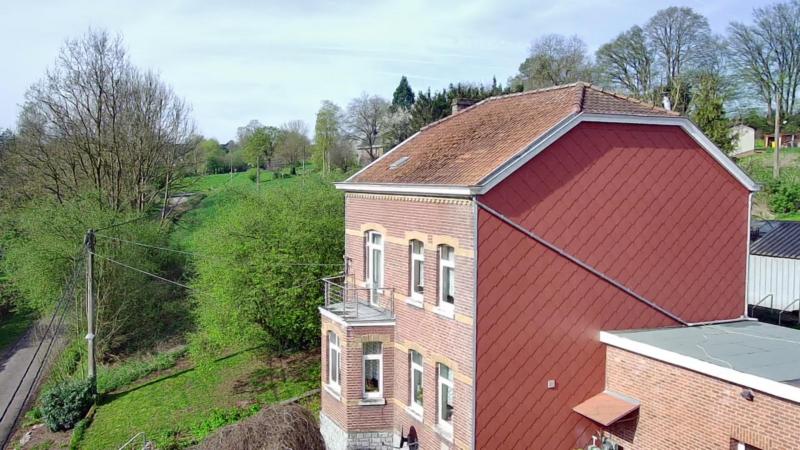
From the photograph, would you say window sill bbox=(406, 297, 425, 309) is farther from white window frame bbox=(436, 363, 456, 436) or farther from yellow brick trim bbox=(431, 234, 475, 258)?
yellow brick trim bbox=(431, 234, 475, 258)

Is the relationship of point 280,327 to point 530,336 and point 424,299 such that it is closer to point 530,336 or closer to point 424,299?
point 424,299

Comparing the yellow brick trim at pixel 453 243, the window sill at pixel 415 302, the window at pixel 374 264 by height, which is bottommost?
the window sill at pixel 415 302

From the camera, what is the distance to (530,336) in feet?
41.5

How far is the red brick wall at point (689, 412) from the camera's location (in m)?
9.55

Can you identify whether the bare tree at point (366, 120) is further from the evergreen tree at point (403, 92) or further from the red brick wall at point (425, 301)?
the red brick wall at point (425, 301)

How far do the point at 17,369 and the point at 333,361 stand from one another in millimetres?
19098

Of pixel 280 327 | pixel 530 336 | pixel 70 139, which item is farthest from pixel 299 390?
pixel 70 139

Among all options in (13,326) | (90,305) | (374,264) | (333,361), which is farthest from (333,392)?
(13,326)

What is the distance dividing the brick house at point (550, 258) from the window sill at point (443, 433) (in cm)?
4

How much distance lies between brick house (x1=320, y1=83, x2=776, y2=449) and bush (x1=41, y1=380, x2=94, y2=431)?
42.2 feet

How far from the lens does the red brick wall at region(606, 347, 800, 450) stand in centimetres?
955

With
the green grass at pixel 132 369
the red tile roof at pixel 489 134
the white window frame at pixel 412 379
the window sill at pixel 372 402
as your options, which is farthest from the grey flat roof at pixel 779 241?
the green grass at pixel 132 369

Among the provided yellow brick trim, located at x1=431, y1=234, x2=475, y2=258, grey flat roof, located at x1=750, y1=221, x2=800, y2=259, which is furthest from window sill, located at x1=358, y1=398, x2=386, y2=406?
grey flat roof, located at x1=750, y1=221, x2=800, y2=259

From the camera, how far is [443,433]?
13570 millimetres
